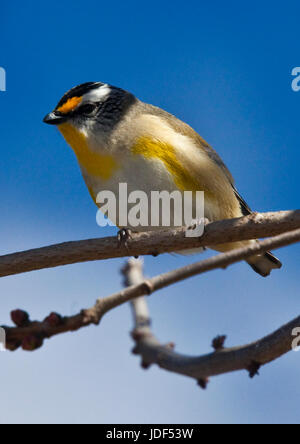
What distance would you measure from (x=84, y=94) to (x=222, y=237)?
2.56 meters

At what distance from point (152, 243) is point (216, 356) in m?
2.11

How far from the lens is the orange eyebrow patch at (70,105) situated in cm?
594

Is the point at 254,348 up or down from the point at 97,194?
down

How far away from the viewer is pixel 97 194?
586 cm

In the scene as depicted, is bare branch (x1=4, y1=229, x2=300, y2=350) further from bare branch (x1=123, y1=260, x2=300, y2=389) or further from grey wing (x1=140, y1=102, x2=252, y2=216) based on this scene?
grey wing (x1=140, y1=102, x2=252, y2=216)

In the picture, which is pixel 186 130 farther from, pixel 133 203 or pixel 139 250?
pixel 139 250

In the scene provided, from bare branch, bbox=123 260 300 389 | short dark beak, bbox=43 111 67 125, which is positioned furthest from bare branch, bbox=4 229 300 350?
short dark beak, bbox=43 111 67 125

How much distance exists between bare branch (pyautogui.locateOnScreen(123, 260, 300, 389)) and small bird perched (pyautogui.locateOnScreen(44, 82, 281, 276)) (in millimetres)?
2493

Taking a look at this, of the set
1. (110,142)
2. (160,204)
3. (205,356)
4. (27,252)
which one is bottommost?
(205,356)

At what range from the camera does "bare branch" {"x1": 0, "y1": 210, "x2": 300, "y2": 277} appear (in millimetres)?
4395

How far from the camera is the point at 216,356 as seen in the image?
8.56ft

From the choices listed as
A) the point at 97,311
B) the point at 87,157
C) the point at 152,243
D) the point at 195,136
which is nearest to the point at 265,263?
the point at 195,136

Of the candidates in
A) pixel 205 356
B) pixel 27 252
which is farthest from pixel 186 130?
pixel 205 356

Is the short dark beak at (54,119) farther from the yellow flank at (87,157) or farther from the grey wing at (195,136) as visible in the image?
the grey wing at (195,136)
